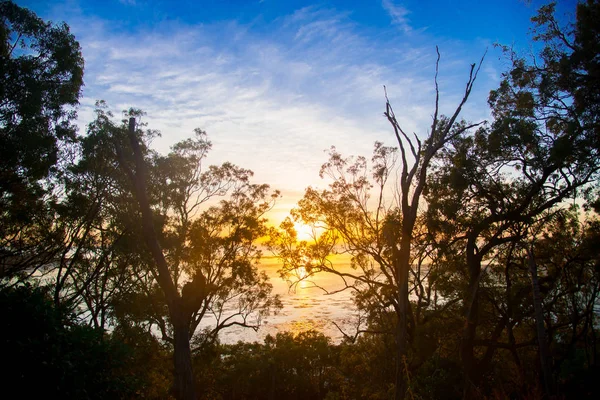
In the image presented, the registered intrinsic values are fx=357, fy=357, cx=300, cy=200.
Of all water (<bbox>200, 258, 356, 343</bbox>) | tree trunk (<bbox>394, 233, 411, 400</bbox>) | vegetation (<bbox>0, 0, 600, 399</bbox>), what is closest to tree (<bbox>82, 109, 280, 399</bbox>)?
vegetation (<bbox>0, 0, 600, 399</bbox>)

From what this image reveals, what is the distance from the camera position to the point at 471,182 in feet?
37.7

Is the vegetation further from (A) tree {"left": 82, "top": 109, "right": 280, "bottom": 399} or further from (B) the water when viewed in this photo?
(B) the water

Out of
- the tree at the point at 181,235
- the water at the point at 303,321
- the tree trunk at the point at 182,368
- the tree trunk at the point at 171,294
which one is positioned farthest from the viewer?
the water at the point at 303,321

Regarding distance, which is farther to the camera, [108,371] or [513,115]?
[513,115]

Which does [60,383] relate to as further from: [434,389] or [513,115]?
[434,389]

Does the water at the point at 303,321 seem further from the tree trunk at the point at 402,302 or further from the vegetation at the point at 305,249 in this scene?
the tree trunk at the point at 402,302

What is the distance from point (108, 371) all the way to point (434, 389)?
1452cm

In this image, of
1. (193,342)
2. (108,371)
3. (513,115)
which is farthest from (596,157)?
(193,342)

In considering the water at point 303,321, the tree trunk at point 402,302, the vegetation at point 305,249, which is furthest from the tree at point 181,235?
the water at point 303,321

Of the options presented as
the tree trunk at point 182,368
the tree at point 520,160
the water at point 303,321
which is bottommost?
the water at point 303,321

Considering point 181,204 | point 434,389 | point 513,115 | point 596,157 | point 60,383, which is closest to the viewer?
point 60,383

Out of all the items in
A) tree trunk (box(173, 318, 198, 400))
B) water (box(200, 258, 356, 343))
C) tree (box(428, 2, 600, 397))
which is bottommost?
water (box(200, 258, 356, 343))

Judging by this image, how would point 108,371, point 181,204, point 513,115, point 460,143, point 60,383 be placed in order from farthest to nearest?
point 181,204
point 460,143
point 513,115
point 108,371
point 60,383

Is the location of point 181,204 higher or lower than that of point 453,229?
higher
